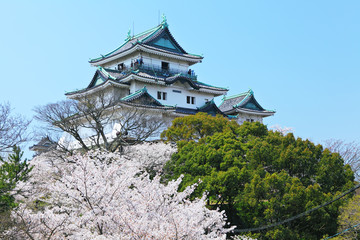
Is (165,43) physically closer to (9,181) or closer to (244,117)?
(244,117)

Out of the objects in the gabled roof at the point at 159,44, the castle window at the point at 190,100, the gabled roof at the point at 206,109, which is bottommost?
the gabled roof at the point at 206,109

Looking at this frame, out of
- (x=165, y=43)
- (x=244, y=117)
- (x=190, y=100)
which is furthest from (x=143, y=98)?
(x=244, y=117)

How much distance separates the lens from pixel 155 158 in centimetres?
2547

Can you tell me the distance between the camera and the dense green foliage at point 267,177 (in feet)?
59.4

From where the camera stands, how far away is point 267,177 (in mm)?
18438

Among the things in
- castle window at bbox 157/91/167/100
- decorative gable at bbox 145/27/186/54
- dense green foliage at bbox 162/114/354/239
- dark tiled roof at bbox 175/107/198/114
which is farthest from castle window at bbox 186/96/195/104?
dense green foliage at bbox 162/114/354/239

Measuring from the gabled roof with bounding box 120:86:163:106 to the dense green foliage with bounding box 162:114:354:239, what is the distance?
10.1 meters

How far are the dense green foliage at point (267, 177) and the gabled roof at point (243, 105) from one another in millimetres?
16509

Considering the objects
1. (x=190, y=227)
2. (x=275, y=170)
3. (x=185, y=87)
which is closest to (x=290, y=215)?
(x=275, y=170)

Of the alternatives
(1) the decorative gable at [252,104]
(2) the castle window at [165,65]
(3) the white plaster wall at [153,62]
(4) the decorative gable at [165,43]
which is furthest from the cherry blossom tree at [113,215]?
(1) the decorative gable at [252,104]

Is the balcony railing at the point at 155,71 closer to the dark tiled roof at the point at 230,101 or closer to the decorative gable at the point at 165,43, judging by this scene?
the decorative gable at the point at 165,43

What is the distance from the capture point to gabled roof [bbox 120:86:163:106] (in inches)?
1264

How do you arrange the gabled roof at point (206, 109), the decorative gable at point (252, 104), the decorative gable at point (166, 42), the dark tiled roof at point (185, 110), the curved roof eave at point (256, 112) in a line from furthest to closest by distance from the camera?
the decorative gable at point (252, 104) → the curved roof eave at point (256, 112) → the decorative gable at point (166, 42) → the gabled roof at point (206, 109) → the dark tiled roof at point (185, 110)

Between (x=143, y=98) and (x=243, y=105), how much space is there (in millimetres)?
12265
